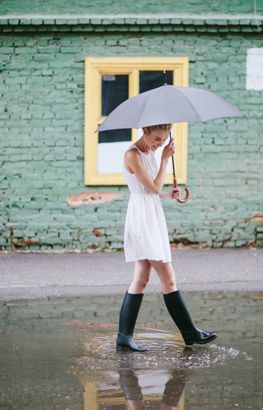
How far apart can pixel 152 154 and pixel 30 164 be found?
5.16 metres

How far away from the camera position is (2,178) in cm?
1138

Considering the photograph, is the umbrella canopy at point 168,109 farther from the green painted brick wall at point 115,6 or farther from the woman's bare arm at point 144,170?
the green painted brick wall at point 115,6

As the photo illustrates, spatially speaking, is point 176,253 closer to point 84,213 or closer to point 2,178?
point 84,213

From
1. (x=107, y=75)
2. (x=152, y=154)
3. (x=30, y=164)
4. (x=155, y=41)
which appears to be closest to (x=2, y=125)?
(x=30, y=164)

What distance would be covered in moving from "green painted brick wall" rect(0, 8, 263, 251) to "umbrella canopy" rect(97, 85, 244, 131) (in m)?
5.03

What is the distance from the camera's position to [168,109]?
19.9ft

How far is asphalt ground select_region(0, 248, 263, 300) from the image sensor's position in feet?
29.2

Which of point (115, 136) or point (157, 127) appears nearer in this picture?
point (157, 127)

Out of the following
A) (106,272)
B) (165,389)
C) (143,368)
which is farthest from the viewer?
(106,272)

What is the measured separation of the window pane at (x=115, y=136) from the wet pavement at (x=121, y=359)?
3.46m

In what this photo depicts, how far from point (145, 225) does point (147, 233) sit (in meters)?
0.06

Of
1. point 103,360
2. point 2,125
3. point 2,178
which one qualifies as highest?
point 2,125

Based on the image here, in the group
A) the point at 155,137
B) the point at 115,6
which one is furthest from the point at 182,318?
the point at 115,6

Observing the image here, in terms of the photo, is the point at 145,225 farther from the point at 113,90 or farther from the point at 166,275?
the point at 113,90
